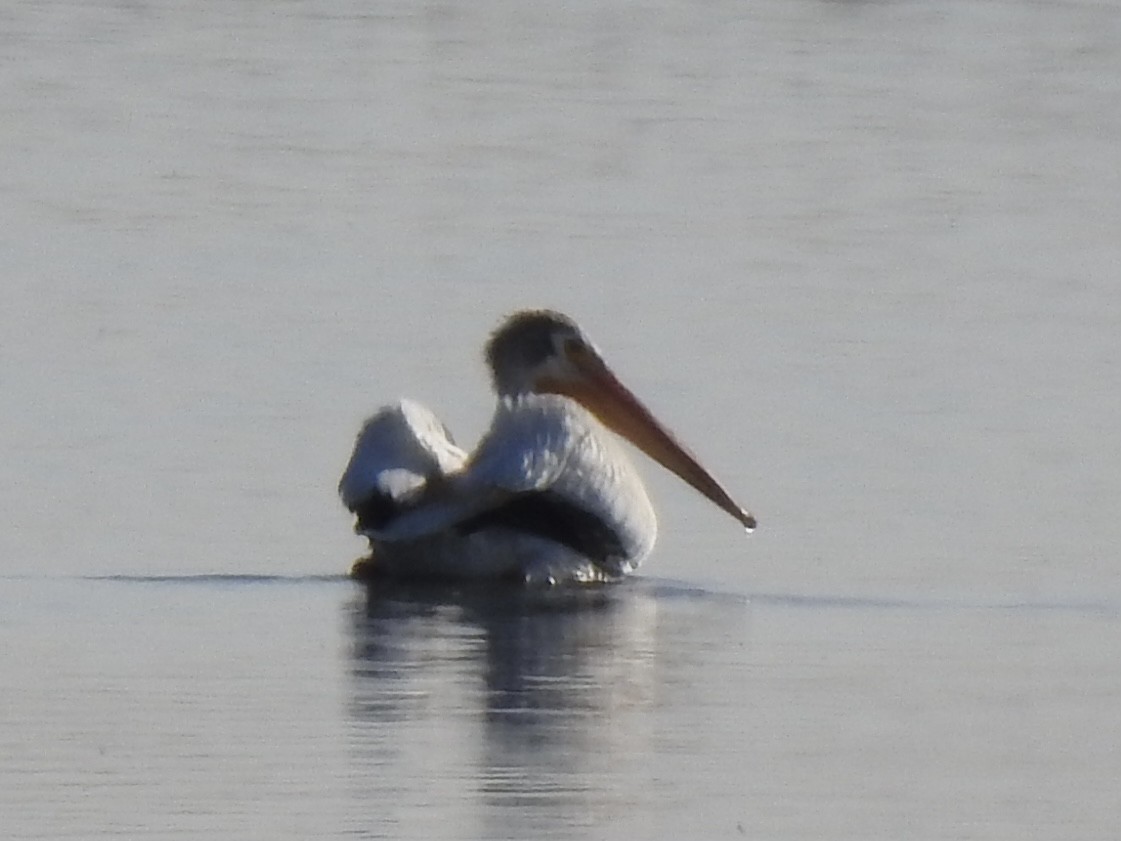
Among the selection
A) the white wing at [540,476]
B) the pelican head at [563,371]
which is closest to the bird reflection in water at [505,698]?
the white wing at [540,476]

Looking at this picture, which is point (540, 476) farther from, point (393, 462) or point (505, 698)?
point (505, 698)

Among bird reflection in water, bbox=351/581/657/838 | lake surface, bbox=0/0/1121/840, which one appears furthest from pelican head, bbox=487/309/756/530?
bird reflection in water, bbox=351/581/657/838

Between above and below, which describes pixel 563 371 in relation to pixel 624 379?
above

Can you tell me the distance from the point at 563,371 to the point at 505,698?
3.12 metres

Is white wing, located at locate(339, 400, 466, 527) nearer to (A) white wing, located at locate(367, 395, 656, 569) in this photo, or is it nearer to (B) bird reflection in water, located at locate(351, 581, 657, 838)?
(A) white wing, located at locate(367, 395, 656, 569)

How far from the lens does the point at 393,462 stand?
32.0 feet

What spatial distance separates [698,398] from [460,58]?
9.22 m

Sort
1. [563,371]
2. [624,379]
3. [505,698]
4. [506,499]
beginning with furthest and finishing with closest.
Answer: [624,379]
[563,371]
[506,499]
[505,698]

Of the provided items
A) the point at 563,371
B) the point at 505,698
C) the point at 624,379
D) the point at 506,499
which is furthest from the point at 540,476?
the point at 624,379

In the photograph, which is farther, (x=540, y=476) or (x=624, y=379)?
(x=624, y=379)

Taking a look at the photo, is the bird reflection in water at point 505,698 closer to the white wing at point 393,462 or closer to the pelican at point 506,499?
the pelican at point 506,499

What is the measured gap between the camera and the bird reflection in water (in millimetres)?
7016

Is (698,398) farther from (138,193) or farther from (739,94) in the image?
(739,94)

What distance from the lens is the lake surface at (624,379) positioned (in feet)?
23.9
